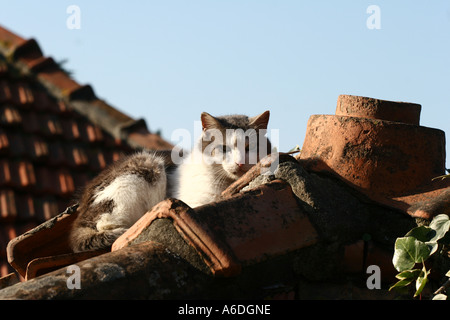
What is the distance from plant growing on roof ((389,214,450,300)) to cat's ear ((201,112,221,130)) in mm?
2352

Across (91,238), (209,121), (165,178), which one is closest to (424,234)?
(91,238)

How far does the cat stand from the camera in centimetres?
297

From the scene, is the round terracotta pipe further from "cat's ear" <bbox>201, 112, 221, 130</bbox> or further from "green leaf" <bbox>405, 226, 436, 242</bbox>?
"cat's ear" <bbox>201, 112, 221, 130</bbox>

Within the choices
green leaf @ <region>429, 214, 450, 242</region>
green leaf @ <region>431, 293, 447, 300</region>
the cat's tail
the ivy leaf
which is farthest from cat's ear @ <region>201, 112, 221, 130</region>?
green leaf @ <region>431, 293, 447, 300</region>

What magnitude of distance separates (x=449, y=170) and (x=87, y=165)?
434 cm

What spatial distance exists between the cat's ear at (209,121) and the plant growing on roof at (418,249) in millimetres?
2352

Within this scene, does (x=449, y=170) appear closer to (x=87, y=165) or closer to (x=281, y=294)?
(x=281, y=294)

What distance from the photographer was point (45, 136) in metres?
5.73

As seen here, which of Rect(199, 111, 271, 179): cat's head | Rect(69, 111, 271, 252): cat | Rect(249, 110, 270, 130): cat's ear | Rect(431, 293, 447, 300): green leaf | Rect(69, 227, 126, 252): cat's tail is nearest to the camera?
Rect(431, 293, 447, 300): green leaf

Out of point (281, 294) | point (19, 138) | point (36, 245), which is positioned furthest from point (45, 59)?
point (281, 294)

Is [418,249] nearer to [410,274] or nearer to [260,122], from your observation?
[410,274]

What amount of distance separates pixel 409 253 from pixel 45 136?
15.9 feet

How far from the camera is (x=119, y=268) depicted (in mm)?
1476

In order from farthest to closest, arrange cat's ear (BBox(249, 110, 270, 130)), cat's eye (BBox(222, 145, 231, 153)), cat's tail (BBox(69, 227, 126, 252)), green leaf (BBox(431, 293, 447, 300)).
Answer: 1. cat's ear (BBox(249, 110, 270, 130))
2. cat's eye (BBox(222, 145, 231, 153))
3. cat's tail (BBox(69, 227, 126, 252))
4. green leaf (BBox(431, 293, 447, 300))
